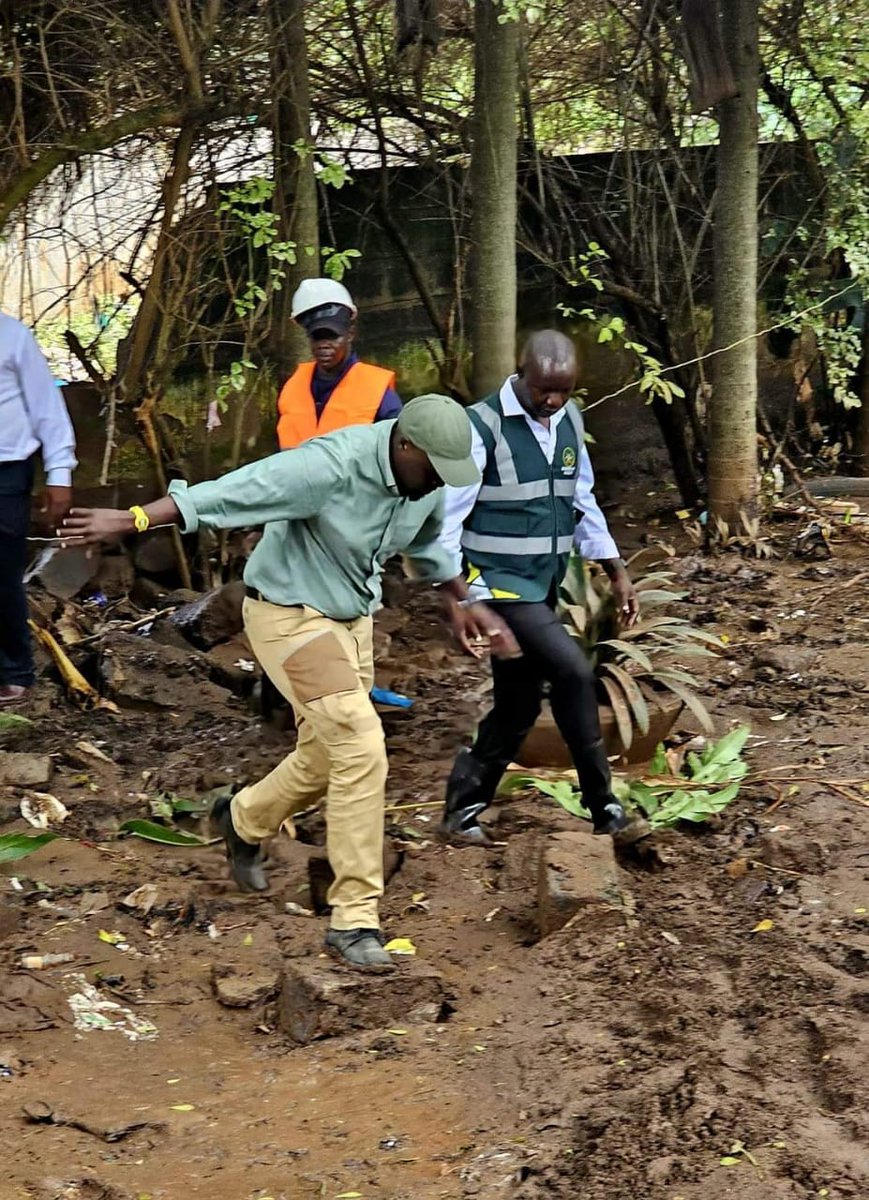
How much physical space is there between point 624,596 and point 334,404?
155 cm

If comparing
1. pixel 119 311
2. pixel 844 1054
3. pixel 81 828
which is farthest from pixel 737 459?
pixel 844 1054

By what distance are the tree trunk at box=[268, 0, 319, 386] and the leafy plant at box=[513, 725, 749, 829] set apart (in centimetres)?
331

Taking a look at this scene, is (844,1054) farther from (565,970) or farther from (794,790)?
(794,790)

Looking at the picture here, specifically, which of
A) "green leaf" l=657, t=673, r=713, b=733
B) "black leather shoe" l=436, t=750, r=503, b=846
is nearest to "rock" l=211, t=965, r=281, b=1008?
"black leather shoe" l=436, t=750, r=503, b=846

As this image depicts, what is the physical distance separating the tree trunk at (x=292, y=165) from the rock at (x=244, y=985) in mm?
4237

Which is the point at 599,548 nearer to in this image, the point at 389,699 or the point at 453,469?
the point at 453,469

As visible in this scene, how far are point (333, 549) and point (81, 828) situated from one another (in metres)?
2.02

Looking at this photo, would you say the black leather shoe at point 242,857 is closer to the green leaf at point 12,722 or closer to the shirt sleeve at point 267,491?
the shirt sleeve at point 267,491

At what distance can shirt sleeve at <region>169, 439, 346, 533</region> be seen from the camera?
13.8 feet

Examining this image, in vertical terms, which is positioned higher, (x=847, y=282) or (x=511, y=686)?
(x=847, y=282)

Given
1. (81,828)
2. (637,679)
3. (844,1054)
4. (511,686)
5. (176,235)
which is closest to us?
(844,1054)

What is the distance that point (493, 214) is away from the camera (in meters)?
8.17

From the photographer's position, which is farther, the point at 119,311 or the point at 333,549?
the point at 119,311

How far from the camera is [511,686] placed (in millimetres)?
5453
